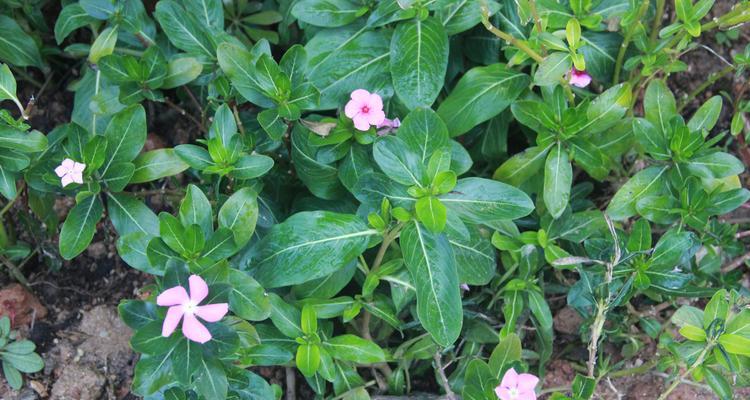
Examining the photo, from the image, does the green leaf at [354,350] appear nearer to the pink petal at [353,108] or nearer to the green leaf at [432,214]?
the green leaf at [432,214]

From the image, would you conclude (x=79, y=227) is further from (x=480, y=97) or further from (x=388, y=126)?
(x=480, y=97)

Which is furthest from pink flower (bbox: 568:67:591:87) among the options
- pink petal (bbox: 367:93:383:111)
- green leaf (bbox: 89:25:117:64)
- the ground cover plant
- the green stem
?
green leaf (bbox: 89:25:117:64)

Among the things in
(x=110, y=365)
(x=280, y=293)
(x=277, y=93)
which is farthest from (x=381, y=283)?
(x=110, y=365)

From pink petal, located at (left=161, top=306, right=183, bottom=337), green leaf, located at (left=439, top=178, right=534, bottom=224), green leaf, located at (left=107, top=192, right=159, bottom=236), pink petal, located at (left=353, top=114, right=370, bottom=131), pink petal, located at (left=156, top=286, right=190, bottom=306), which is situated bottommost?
green leaf, located at (left=107, top=192, right=159, bottom=236)

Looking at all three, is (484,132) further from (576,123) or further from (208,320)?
(208,320)

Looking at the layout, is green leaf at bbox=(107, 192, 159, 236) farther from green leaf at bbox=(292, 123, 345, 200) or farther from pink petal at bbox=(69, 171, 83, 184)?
green leaf at bbox=(292, 123, 345, 200)

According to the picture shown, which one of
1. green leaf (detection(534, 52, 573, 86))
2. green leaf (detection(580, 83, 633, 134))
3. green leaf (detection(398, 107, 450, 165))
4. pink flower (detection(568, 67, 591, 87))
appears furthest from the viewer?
pink flower (detection(568, 67, 591, 87))
